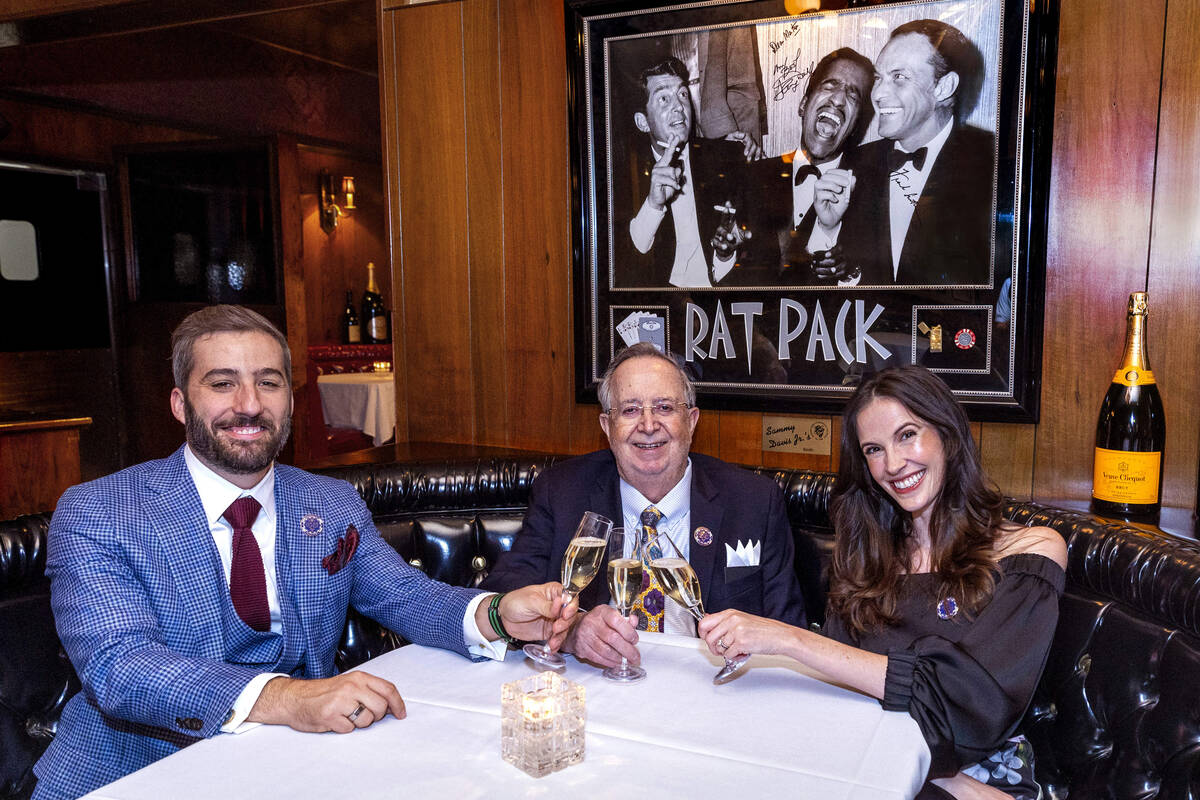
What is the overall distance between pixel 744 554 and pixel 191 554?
141 centimetres

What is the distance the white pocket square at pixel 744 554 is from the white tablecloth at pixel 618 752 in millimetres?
770

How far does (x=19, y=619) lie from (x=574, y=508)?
1391 millimetres

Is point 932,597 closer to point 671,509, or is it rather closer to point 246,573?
point 671,509

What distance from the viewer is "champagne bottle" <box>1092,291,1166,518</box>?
2.27m

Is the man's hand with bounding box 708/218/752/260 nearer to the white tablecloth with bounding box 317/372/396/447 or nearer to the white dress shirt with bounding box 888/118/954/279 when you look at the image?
the white dress shirt with bounding box 888/118/954/279

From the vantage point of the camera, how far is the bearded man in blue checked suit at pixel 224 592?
159 cm

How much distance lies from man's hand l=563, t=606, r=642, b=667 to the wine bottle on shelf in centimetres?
695

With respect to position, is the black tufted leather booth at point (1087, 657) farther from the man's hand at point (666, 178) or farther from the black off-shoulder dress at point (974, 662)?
the man's hand at point (666, 178)

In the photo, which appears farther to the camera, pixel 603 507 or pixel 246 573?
pixel 603 507

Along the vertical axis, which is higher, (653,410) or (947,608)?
(653,410)

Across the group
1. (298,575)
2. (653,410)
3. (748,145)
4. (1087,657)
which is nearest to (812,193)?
(748,145)

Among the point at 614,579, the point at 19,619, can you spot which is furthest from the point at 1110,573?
the point at 19,619

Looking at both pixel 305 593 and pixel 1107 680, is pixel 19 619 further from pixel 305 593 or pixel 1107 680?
pixel 1107 680

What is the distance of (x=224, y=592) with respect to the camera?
6.50 ft
